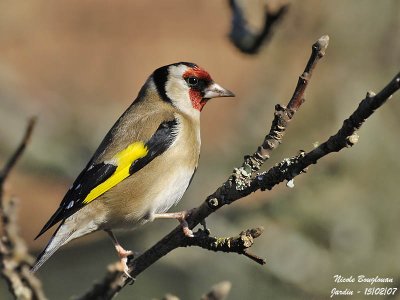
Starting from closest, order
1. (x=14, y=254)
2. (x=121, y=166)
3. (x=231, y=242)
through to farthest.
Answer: (x=14, y=254) → (x=231, y=242) → (x=121, y=166)

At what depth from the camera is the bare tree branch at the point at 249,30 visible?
11.2ft

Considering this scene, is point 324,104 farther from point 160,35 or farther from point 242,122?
point 160,35

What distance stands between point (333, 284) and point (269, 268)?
0.34 metres

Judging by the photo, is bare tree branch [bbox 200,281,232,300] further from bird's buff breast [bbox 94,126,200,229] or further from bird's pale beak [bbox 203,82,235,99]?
bird's pale beak [bbox 203,82,235,99]

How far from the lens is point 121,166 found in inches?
140

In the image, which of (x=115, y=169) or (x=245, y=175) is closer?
(x=245, y=175)

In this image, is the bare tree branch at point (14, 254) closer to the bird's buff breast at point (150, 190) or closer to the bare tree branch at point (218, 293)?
the bare tree branch at point (218, 293)

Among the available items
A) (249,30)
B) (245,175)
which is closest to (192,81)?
(249,30)

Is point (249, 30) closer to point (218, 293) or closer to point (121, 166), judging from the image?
point (121, 166)

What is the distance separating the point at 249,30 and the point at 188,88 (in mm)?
546

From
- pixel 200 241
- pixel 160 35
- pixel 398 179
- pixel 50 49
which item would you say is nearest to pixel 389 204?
pixel 398 179

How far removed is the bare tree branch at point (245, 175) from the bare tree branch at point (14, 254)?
0.80ft

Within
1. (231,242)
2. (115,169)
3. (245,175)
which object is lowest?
(231,242)

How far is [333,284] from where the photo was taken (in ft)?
13.0
